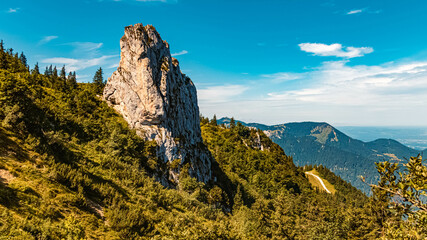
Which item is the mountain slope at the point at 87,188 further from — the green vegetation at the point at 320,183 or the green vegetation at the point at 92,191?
the green vegetation at the point at 320,183

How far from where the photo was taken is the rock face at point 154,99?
49.5 meters

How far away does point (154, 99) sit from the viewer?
50.6 meters

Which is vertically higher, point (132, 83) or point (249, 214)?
point (132, 83)

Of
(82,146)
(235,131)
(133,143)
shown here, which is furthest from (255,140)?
(82,146)

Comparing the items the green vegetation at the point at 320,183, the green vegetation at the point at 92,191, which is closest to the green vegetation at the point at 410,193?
the green vegetation at the point at 92,191

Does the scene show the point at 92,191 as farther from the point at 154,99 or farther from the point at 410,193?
the point at 154,99

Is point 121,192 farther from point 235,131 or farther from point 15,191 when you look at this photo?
point 235,131

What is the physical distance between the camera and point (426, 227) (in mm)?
8117

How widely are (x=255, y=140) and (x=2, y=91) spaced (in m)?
116

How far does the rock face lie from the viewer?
4950 cm

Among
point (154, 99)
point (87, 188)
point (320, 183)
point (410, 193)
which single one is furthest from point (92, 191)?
point (320, 183)

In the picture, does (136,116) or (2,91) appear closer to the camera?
(2,91)

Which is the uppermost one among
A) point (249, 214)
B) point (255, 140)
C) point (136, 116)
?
point (136, 116)

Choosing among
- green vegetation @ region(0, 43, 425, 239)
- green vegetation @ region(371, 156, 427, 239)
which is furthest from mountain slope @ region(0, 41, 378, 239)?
green vegetation @ region(371, 156, 427, 239)
